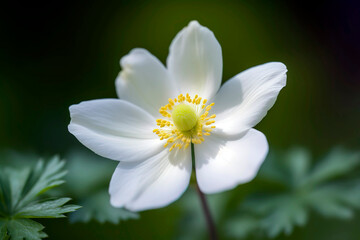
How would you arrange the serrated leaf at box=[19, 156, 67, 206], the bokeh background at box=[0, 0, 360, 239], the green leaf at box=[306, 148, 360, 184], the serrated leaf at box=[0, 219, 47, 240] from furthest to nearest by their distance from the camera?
the bokeh background at box=[0, 0, 360, 239]
the green leaf at box=[306, 148, 360, 184]
the serrated leaf at box=[19, 156, 67, 206]
the serrated leaf at box=[0, 219, 47, 240]

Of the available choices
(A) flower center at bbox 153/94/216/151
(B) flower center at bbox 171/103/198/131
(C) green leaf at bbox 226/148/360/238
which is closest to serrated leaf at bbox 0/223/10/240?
(A) flower center at bbox 153/94/216/151

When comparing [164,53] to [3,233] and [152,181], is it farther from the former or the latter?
[3,233]

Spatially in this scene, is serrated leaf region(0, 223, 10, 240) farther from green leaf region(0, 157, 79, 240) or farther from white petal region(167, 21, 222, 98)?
white petal region(167, 21, 222, 98)

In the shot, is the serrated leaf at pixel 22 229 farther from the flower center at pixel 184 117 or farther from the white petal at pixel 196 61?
the white petal at pixel 196 61

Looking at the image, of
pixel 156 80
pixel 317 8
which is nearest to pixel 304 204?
pixel 156 80

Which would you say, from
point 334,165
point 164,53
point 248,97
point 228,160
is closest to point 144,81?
point 248,97

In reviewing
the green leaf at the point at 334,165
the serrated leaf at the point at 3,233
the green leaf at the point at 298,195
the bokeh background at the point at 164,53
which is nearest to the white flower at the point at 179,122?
the serrated leaf at the point at 3,233

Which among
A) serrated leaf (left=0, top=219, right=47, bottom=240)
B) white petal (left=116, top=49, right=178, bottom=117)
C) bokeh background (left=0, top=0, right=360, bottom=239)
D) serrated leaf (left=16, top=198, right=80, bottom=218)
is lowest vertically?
serrated leaf (left=0, top=219, right=47, bottom=240)
